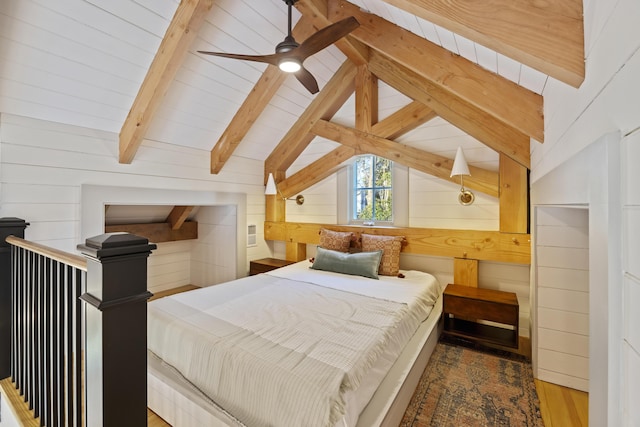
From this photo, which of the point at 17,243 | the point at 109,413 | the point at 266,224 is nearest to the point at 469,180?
the point at 266,224

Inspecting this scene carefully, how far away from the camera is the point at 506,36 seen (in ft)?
3.63

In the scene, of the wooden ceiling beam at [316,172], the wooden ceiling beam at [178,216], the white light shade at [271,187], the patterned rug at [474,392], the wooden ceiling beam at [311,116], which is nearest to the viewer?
the patterned rug at [474,392]

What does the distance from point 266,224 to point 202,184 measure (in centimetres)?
123

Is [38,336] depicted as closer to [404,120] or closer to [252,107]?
[252,107]

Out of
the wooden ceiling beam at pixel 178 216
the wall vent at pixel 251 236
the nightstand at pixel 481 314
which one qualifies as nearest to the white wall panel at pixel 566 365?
the nightstand at pixel 481 314

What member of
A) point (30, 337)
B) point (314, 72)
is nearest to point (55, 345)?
point (30, 337)

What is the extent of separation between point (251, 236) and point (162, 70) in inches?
100

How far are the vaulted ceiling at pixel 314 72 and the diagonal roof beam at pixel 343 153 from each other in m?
0.02

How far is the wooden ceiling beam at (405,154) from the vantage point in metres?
3.00

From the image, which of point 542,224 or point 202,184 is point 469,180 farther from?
point 202,184

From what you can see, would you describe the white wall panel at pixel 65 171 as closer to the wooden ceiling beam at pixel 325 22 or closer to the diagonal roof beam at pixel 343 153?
the diagonal roof beam at pixel 343 153

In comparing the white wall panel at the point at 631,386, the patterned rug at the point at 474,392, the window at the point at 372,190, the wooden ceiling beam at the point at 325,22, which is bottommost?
the patterned rug at the point at 474,392

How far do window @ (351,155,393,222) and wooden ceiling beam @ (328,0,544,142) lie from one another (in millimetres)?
1638

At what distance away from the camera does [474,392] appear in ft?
7.09
